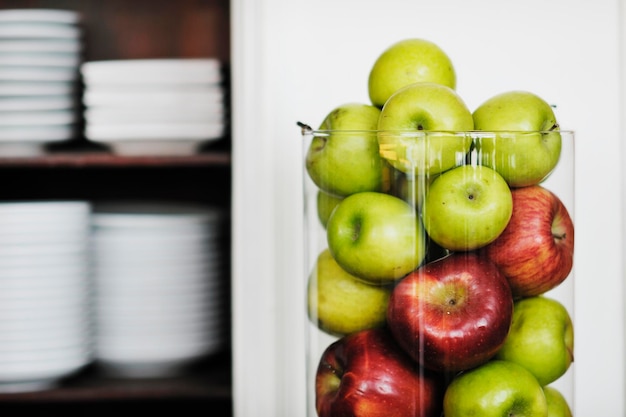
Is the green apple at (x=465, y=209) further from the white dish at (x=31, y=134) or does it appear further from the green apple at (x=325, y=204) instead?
the white dish at (x=31, y=134)

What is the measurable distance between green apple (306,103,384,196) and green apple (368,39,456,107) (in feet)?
0.29

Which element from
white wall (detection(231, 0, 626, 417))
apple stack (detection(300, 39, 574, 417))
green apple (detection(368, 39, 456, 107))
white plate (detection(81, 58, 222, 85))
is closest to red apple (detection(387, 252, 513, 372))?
apple stack (detection(300, 39, 574, 417))

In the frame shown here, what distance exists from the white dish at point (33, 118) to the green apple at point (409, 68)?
1.94ft

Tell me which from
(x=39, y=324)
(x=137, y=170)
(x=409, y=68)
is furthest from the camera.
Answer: (x=137, y=170)

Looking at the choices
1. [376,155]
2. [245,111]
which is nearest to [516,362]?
[376,155]

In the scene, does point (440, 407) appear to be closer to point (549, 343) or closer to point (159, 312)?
point (549, 343)

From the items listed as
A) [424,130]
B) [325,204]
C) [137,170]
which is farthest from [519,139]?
[137,170]

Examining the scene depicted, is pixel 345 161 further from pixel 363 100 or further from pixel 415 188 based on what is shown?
pixel 363 100

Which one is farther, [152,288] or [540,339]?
[152,288]

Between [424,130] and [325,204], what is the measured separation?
11 centimetres

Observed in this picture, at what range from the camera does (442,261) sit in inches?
25.0

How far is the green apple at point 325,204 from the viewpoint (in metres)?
0.69

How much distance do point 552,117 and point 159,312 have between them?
66 cm

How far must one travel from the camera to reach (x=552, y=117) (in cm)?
72
